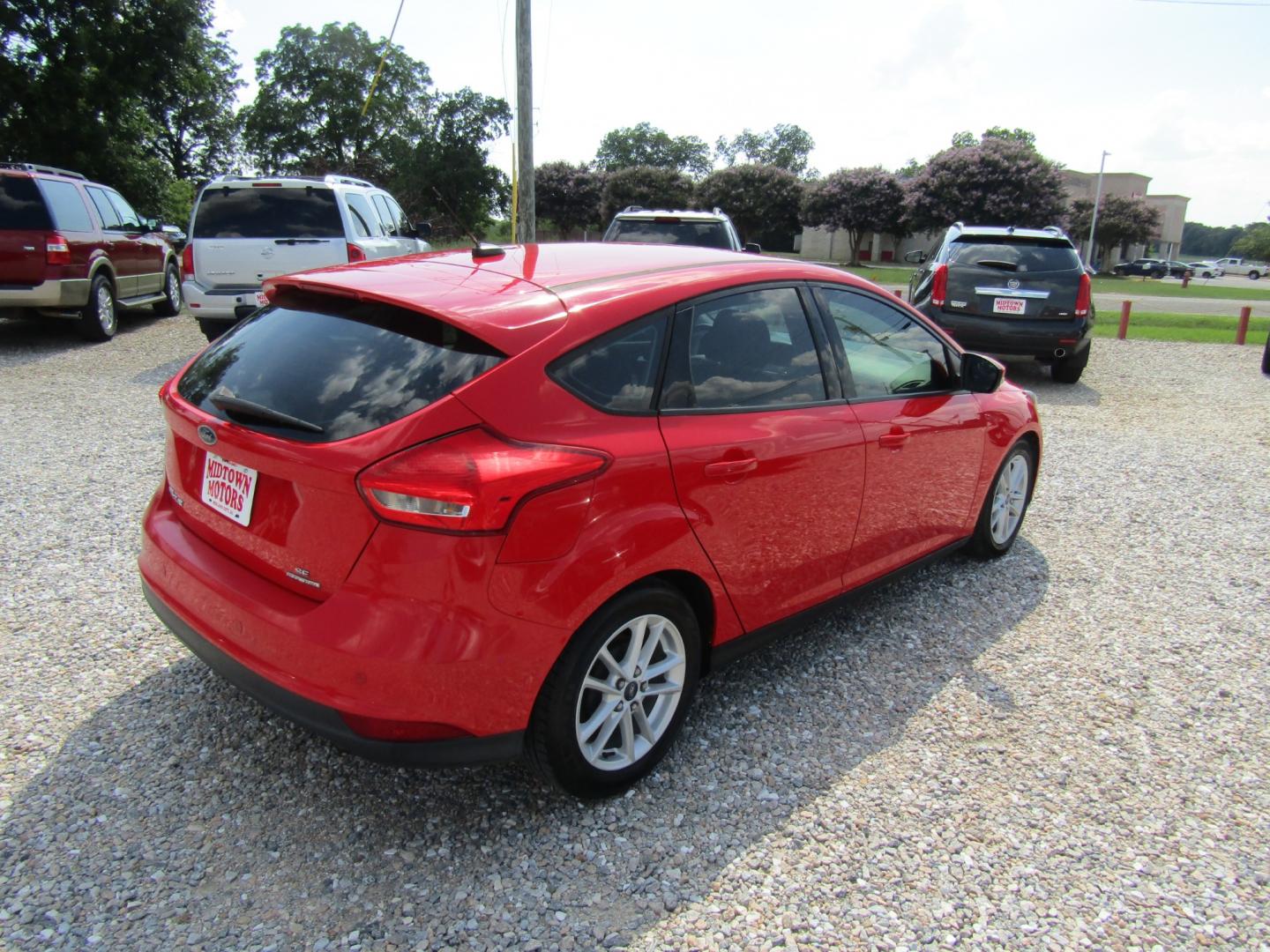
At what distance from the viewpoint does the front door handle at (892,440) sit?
3453mm

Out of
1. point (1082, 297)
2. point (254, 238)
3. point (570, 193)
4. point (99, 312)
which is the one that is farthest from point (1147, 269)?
point (99, 312)

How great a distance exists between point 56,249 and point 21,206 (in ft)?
1.83

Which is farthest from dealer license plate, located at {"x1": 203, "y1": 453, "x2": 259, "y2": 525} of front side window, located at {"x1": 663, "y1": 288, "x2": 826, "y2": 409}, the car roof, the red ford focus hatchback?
front side window, located at {"x1": 663, "y1": 288, "x2": 826, "y2": 409}

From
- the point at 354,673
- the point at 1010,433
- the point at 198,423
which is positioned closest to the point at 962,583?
the point at 1010,433

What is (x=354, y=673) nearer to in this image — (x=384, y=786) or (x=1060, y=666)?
(x=384, y=786)

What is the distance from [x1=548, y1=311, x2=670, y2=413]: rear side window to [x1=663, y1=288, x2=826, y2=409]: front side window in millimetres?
89

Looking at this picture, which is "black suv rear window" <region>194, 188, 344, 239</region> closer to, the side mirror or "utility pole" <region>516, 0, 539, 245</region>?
"utility pole" <region>516, 0, 539, 245</region>

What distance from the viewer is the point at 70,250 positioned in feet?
32.9

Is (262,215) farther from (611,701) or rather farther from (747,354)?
(611,701)

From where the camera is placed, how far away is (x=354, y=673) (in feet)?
7.14

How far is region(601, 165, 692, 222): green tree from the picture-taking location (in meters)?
53.5

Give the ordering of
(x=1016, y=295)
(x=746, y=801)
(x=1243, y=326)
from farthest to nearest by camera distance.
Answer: (x=1243, y=326)
(x=1016, y=295)
(x=746, y=801)

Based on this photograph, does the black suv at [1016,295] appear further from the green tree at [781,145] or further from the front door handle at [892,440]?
the green tree at [781,145]

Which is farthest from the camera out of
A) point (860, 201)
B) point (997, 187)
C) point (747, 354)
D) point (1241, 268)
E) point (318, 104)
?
point (1241, 268)
